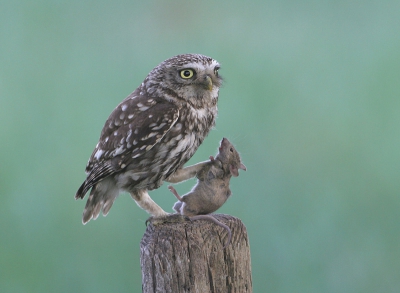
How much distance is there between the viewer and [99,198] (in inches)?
107

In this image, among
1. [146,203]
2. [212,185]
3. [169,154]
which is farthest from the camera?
[146,203]

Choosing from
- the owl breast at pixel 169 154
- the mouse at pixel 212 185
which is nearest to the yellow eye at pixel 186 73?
the owl breast at pixel 169 154

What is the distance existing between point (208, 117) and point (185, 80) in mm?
245

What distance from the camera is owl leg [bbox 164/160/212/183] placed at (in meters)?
2.64

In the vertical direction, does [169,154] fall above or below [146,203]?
above

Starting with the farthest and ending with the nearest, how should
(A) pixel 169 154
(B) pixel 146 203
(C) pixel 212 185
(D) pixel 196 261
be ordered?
(B) pixel 146 203 → (A) pixel 169 154 → (C) pixel 212 185 → (D) pixel 196 261

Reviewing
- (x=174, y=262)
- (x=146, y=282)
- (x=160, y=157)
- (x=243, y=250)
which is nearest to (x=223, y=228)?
(x=243, y=250)

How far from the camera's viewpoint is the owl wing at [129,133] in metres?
2.51

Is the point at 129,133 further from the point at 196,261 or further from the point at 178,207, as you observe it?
the point at 196,261

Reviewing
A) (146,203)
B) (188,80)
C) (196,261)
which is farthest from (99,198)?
(196,261)

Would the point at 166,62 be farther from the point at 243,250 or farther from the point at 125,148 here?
the point at 243,250

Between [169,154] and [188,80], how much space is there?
38 centimetres

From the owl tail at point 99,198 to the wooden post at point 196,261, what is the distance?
2.30 ft

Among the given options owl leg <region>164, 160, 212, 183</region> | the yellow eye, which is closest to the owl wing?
the yellow eye
